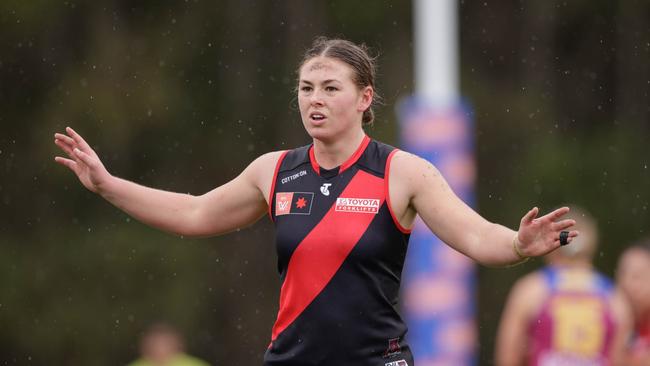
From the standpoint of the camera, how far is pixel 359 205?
5.60 m

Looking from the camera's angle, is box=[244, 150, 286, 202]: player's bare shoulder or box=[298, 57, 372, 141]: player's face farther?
box=[244, 150, 286, 202]: player's bare shoulder

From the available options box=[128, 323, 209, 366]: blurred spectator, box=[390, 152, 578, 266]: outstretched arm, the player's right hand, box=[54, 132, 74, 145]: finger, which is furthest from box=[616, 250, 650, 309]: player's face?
box=[128, 323, 209, 366]: blurred spectator

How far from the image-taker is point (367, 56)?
5980 millimetres

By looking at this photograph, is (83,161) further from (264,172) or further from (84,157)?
(264,172)

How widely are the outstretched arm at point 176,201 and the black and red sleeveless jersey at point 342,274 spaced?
39 centimetres

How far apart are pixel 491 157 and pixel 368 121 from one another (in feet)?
55.0

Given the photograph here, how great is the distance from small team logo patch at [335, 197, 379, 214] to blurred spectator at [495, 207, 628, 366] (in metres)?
4.03

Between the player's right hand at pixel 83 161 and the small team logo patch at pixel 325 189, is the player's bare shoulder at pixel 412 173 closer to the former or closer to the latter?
the small team logo patch at pixel 325 189

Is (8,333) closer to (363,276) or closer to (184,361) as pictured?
(184,361)

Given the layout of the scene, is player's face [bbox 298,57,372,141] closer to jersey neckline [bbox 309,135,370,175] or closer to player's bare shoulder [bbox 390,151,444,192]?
jersey neckline [bbox 309,135,370,175]

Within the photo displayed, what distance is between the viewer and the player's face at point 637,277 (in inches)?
325

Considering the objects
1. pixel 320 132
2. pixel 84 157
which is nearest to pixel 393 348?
pixel 320 132

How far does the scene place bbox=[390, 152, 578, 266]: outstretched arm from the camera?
5430 mm

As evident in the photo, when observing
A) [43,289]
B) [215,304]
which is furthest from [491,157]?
[43,289]
